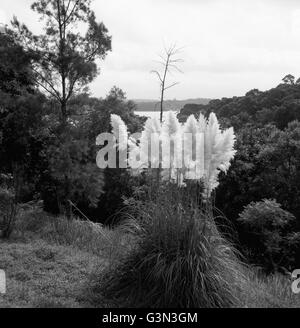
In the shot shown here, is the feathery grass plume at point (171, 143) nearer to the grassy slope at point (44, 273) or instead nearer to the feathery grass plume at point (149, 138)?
the feathery grass plume at point (149, 138)

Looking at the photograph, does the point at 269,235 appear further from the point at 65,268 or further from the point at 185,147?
the point at 185,147

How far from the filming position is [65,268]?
618 centimetres

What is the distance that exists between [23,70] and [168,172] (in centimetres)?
482

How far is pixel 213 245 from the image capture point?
4.93 metres

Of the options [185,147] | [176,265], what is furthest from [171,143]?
[176,265]

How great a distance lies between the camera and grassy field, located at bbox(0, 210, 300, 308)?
201 inches

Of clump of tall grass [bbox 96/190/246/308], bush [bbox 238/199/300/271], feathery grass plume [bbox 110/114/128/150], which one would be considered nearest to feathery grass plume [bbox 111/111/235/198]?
feathery grass plume [bbox 110/114/128/150]

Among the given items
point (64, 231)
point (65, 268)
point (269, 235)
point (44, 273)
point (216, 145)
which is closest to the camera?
point (216, 145)

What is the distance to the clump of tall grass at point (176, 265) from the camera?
4715mm

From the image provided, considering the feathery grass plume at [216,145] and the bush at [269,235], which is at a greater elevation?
the feathery grass plume at [216,145]

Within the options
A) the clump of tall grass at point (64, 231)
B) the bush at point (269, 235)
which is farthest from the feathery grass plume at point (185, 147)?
the bush at point (269, 235)

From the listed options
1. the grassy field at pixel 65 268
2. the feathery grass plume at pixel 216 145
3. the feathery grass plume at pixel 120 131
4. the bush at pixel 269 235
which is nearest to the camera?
the feathery grass plume at pixel 216 145

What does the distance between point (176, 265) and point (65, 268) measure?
1.99 m

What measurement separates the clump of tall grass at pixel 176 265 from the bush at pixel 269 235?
430cm
